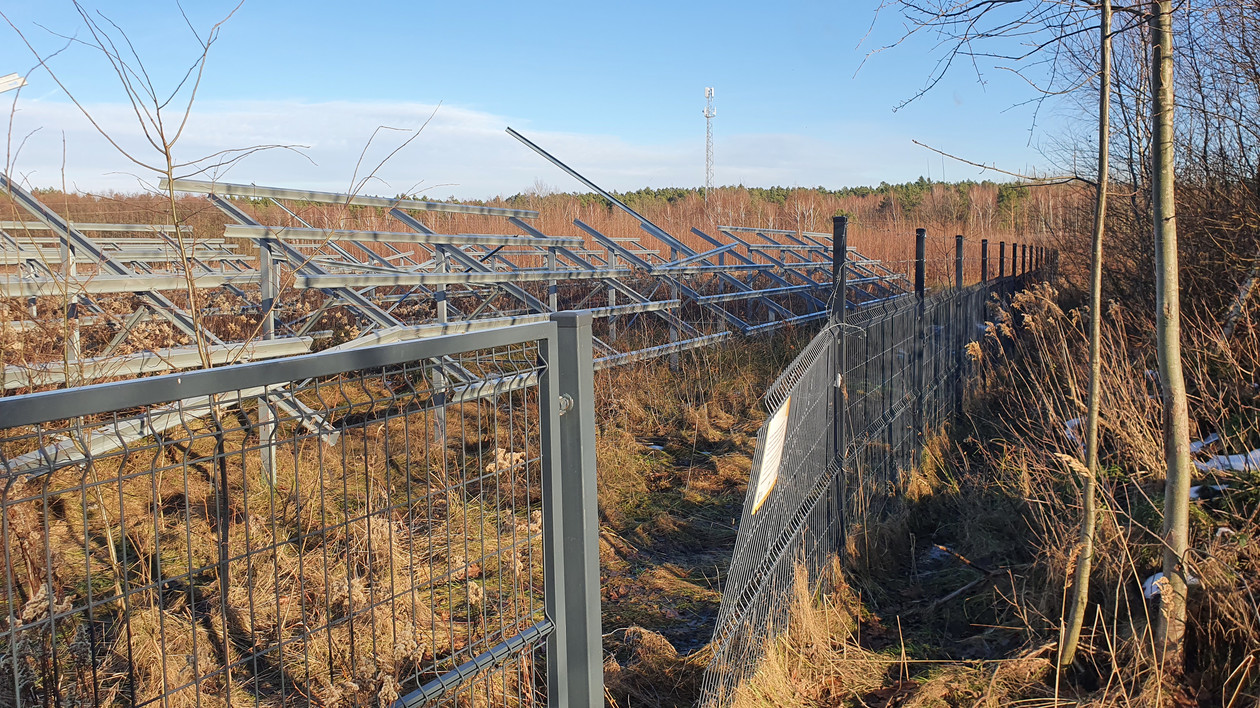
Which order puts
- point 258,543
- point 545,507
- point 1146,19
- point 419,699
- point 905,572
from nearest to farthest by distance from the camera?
point 419,699, point 545,507, point 1146,19, point 258,543, point 905,572

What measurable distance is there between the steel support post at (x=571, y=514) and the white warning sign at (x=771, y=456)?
572mm

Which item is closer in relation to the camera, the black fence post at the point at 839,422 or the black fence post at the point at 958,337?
the black fence post at the point at 839,422

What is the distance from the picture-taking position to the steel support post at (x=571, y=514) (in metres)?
2.34

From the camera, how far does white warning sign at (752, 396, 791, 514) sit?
2.69m

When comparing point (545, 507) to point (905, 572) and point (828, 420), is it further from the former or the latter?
point (905, 572)

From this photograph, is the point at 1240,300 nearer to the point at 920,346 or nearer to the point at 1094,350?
the point at 920,346

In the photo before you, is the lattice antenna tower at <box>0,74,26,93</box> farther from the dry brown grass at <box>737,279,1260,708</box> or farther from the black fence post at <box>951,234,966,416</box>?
the black fence post at <box>951,234,966,416</box>

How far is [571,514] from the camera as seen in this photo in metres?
2.40

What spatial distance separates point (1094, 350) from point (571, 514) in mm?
1872

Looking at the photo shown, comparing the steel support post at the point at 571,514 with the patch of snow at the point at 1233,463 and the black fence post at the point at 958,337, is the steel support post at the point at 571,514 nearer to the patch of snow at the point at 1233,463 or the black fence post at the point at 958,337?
the patch of snow at the point at 1233,463

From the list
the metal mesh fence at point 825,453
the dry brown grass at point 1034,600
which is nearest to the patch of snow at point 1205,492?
the dry brown grass at point 1034,600

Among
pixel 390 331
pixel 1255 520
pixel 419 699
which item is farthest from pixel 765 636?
pixel 390 331

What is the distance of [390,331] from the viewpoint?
589cm

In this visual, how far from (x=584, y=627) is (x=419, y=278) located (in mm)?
4212
